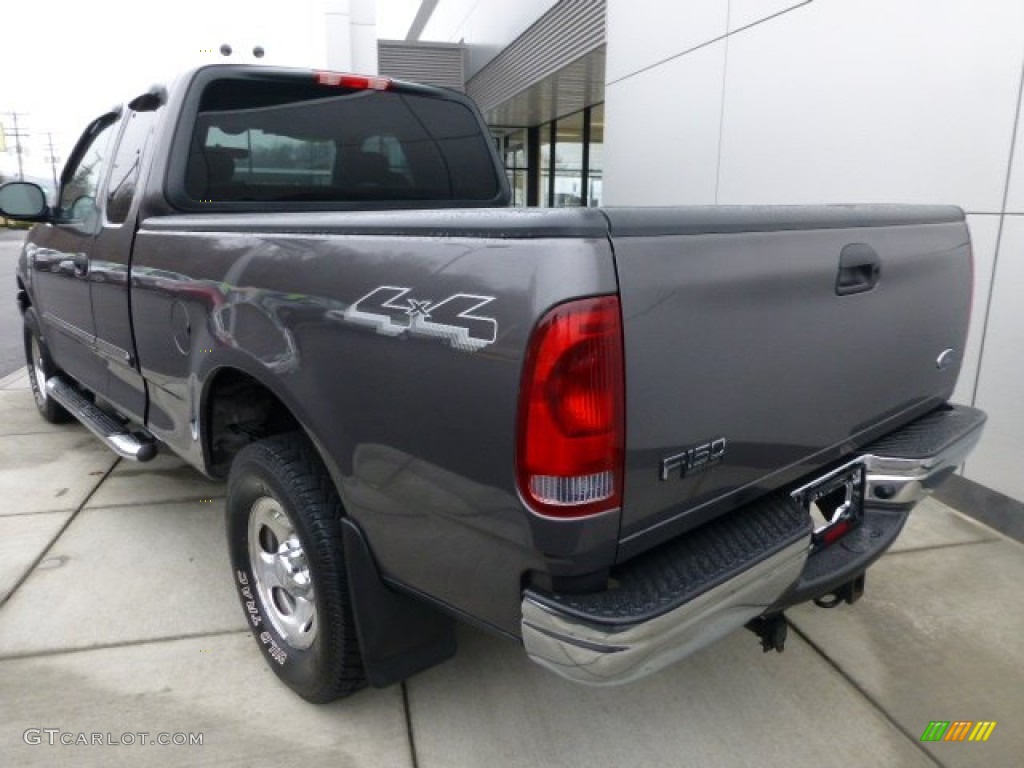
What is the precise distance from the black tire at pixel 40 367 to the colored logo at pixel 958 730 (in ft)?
16.9

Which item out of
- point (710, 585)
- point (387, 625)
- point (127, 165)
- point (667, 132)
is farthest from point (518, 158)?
point (710, 585)

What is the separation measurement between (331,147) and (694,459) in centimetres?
253

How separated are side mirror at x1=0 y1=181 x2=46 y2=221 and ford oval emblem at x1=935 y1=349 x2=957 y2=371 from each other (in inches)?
171

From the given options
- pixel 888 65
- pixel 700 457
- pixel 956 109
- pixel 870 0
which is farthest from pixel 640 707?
pixel 870 0

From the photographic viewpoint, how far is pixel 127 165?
354cm

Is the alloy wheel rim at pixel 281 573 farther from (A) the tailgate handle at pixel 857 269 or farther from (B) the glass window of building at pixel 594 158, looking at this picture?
(B) the glass window of building at pixel 594 158

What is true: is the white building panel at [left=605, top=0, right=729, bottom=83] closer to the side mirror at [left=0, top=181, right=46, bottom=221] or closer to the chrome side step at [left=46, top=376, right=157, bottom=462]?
the side mirror at [left=0, top=181, right=46, bottom=221]

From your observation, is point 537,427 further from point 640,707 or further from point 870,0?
point 870,0

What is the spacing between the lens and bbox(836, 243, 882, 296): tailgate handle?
2.12 meters

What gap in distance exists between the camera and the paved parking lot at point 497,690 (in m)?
2.40

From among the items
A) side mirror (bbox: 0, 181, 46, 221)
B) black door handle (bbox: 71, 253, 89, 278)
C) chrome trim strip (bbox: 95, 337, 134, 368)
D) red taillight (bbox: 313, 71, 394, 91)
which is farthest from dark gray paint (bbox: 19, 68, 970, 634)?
side mirror (bbox: 0, 181, 46, 221)

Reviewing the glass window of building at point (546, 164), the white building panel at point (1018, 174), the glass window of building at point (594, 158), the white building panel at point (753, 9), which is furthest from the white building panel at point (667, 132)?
the glass window of building at point (546, 164)

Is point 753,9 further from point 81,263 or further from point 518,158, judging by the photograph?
point 518,158

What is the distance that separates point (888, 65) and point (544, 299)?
4.08 meters
